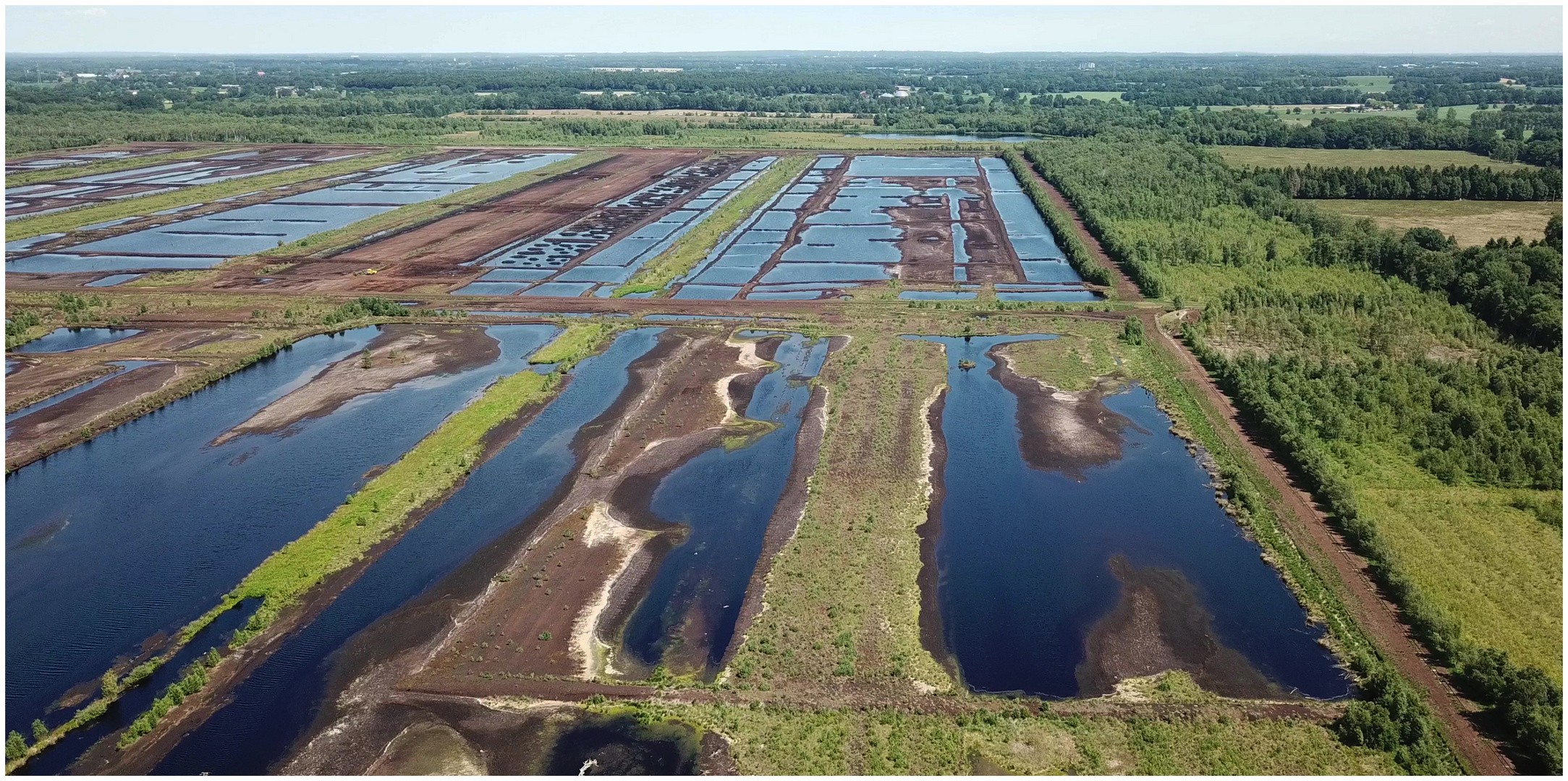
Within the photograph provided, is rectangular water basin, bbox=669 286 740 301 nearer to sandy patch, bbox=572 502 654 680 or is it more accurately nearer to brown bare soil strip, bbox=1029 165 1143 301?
brown bare soil strip, bbox=1029 165 1143 301

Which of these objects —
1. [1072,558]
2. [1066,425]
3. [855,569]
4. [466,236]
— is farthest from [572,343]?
[466,236]

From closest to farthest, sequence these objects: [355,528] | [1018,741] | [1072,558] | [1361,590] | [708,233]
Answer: [1018,741]
[1361,590]
[1072,558]
[355,528]
[708,233]

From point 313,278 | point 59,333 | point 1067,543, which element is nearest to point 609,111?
point 313,278

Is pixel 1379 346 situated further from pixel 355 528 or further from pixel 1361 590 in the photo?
pixel 355 528

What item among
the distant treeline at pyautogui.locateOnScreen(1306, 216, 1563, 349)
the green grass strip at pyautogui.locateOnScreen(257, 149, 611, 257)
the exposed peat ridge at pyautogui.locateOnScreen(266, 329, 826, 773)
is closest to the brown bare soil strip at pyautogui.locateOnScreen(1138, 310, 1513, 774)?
the exposed peat ridge at pyautogui.locateOnScreen(266, 329, 826, 773)

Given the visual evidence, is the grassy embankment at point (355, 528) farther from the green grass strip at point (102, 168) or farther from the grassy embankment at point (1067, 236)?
the green grass strip at point (102, 168)

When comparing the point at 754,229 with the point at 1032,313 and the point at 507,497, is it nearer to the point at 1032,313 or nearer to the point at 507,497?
the point at 1032,313
